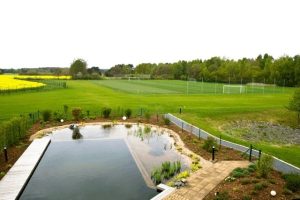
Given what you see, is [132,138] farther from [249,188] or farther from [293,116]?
[293,116]

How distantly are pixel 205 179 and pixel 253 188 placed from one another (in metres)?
2.09

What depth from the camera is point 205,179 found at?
13008 mm

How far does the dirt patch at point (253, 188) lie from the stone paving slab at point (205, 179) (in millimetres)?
330

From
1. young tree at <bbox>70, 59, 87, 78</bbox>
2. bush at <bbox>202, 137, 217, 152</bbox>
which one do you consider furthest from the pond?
young tree at <bbox>70, 59, 87, 78</bbox>

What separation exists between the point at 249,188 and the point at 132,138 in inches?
432

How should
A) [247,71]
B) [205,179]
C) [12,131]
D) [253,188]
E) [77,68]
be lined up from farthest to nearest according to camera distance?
[77,68]
[247,71]
[12,131]
[205,179]
[253,188]

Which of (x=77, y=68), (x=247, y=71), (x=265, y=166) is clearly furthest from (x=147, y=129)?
(x=77, y=68)

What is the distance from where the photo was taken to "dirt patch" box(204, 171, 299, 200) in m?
11.1

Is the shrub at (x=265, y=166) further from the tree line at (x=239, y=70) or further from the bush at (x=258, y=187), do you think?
the tree line at (x=239, y=70)

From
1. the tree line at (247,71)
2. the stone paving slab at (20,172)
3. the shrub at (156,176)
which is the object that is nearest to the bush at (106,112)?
the stone paving slab at (20,172)

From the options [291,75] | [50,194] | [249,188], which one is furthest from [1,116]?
[291,75]

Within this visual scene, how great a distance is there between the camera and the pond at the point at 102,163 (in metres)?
12.5

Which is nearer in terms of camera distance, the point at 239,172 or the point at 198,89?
the point at 239,172

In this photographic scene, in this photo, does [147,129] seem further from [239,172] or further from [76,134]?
[239,172]
